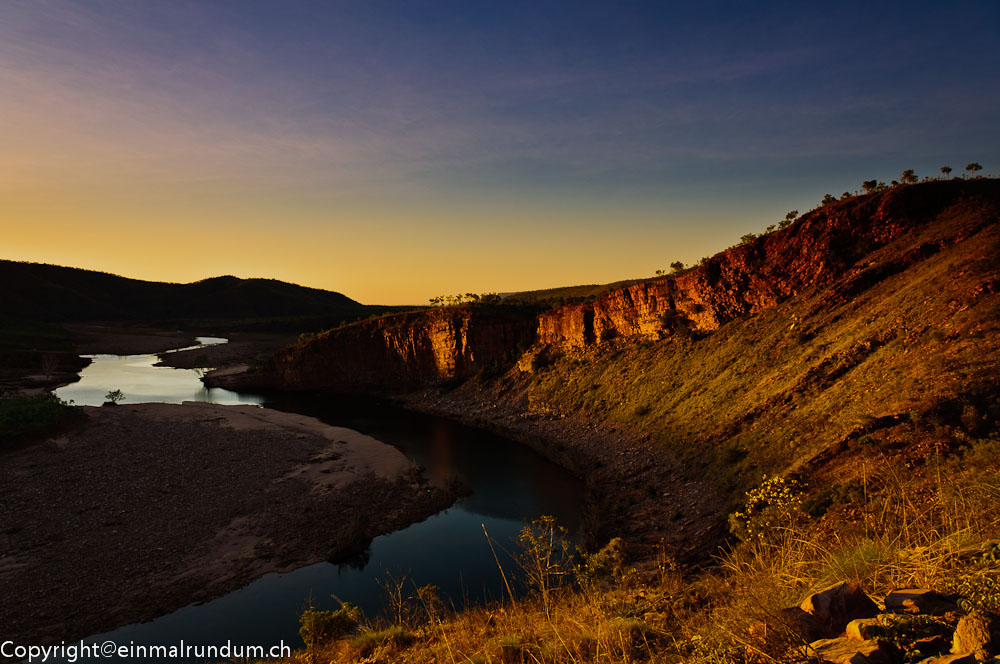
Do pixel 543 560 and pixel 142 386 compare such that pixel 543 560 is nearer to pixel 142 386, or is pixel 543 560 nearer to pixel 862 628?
pixel 862 628

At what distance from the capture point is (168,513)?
1791cm

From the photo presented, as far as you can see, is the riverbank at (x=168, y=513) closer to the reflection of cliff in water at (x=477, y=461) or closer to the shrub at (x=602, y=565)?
the reflection of cliff in water at (x=477, y=461)

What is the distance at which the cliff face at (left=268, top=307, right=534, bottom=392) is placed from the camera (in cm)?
4181

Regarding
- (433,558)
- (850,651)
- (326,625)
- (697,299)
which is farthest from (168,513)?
(697,299)

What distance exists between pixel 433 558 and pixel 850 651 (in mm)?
15779

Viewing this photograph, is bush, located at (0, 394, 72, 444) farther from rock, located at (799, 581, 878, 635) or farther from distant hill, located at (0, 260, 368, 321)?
distant hill, located at (0, 260, 368, 321)

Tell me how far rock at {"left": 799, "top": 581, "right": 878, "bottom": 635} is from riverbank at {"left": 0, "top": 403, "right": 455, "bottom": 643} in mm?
15704

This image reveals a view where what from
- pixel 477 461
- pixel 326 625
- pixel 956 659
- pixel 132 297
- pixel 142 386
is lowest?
pixel 477 461

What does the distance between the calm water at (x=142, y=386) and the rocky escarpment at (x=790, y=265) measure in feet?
126

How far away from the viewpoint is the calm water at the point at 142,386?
152 ft

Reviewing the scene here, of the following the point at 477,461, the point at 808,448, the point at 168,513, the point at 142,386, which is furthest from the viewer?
the point at 142,386

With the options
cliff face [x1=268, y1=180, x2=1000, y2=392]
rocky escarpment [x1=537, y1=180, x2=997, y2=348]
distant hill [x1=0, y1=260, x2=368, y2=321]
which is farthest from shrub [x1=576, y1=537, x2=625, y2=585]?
distant hill [x1=0, y1=260, x2=368, y2=321]

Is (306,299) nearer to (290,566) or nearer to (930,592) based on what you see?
(290,566)

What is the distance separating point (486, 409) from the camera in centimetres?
3625
